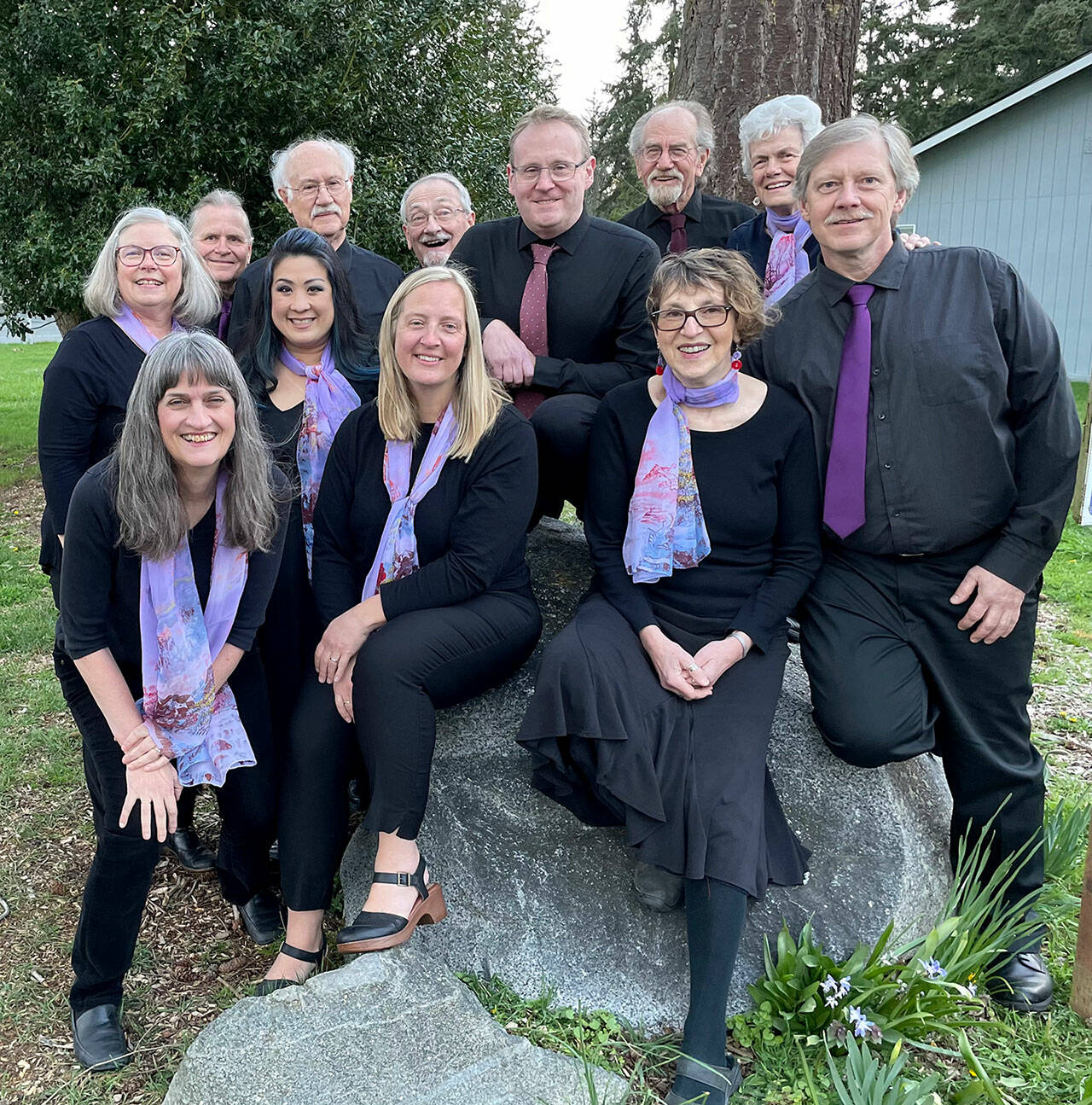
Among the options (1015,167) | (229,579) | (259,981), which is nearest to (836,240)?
(229,579)

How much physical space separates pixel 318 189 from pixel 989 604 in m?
3.04

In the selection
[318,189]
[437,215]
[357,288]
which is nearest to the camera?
[357,288]

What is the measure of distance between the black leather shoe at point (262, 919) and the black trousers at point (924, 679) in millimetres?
1902

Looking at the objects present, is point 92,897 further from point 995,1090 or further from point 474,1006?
point 995,1090

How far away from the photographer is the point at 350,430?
135 inches

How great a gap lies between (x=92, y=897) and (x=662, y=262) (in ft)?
8.06

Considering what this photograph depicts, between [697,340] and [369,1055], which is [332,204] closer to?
[697,340]

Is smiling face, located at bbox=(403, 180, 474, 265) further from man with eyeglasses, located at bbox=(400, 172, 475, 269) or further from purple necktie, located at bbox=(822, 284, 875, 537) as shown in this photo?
purple necktie, located at bbox=(822, 284, 875, 537)

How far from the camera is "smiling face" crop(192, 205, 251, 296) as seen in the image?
442 centimetres

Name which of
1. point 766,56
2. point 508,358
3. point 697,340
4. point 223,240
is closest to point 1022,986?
point 697,340

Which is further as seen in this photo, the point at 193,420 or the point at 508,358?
the point at 508,358

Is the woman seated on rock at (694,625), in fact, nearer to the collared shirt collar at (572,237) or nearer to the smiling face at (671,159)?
the collared shirt collar at (572,237)

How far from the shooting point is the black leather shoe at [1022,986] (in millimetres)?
3271

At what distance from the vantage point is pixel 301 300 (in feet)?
11.9
